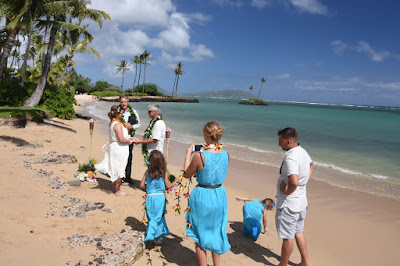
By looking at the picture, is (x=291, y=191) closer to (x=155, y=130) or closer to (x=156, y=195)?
(x=156, y=195)

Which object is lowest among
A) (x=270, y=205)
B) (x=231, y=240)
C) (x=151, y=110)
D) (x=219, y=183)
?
(x=231, y=240)

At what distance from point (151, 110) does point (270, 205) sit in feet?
9.85

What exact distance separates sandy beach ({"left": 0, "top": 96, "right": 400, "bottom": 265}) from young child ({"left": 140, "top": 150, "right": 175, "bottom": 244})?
0.80 feet

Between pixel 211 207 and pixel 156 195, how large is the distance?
3.77 feet

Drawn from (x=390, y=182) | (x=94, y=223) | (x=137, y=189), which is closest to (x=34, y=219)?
(x=94, y=223)

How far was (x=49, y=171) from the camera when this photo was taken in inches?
271

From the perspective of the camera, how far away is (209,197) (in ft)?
10.8

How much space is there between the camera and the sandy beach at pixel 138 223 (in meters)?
3.60

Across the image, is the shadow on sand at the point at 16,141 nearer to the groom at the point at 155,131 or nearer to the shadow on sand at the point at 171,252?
the groom at the point at 155,131

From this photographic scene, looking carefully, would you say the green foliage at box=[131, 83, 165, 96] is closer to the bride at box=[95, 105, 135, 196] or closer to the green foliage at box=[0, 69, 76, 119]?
the green foliage at box=[0, 69, 76, 119]

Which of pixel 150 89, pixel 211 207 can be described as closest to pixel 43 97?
pixel 211 207

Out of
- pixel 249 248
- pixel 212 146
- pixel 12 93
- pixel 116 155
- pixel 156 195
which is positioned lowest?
pixel 249 248

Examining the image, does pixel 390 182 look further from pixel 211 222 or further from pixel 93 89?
pixel 93 89

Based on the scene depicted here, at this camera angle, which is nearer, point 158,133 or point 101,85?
point 158,133
